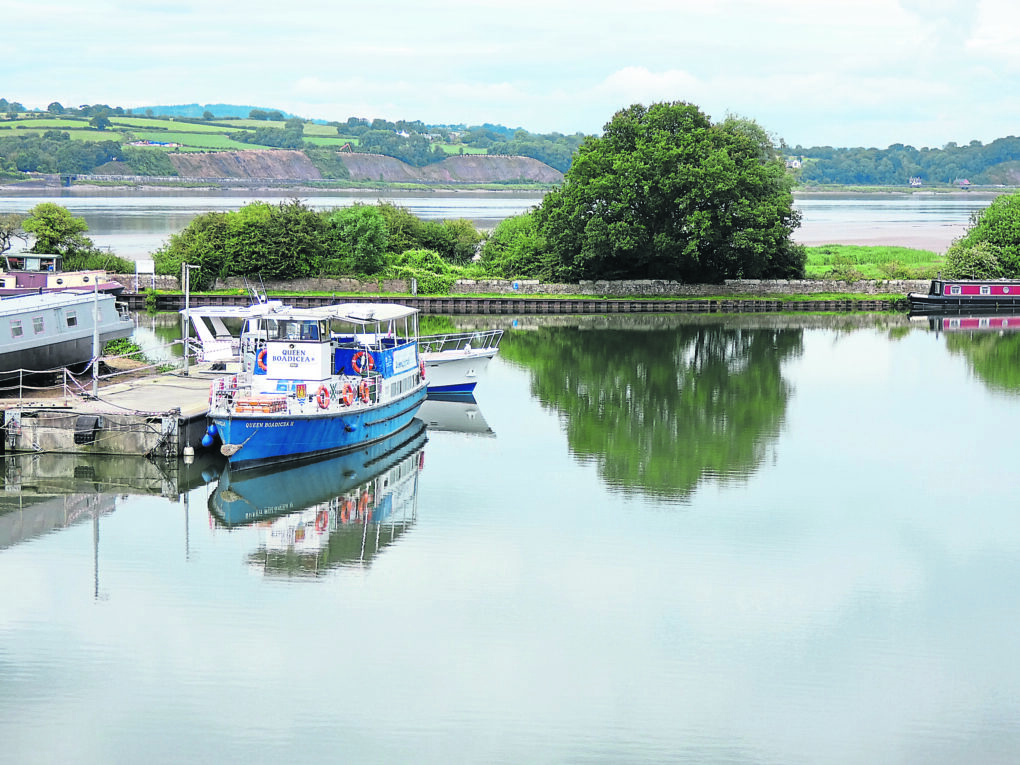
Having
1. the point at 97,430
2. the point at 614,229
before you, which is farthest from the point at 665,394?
the point at 614,229

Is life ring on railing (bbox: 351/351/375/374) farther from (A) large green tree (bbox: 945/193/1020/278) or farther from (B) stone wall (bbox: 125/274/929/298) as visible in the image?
(A) large green tree (bbox: 945/193/1020/278)

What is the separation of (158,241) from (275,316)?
7021 centimetres

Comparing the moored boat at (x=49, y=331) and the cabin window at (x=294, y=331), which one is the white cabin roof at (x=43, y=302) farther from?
the cabin window at (x=294, y=331)

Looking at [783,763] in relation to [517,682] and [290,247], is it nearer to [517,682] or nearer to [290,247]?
[517,682]

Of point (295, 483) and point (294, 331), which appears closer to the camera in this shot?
point (295, 483)

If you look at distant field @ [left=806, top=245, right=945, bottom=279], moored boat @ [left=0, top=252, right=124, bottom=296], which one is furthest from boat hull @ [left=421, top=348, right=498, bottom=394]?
distant field @ [left=806, top=245, right=945, bottom=279]

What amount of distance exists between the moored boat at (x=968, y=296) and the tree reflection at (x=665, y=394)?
1252 cm

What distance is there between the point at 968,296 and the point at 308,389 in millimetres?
46316

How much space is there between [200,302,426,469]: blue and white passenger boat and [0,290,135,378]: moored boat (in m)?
4.34

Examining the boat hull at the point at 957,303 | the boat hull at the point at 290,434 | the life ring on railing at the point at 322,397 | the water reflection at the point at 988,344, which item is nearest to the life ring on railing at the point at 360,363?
the boat hull at the point at 290,434

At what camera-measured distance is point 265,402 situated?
90.8 feet

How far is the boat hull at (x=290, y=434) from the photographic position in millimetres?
27297

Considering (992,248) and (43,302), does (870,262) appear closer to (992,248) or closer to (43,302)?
(992,248)

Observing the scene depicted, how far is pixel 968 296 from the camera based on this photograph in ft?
216
